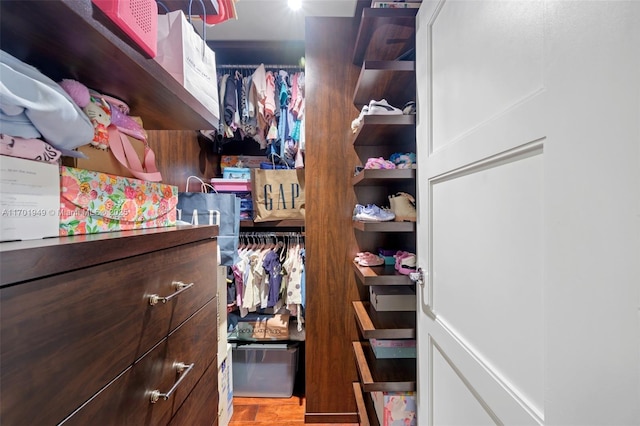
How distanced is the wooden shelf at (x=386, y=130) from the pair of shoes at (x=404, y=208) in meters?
0.29

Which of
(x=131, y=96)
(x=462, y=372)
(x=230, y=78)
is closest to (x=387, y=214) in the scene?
(x=462, y=372)

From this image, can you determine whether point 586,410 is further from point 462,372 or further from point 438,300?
point 438,300

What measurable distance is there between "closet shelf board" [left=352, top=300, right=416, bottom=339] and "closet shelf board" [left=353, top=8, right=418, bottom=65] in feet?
4.02

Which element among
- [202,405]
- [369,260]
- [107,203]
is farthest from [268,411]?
[107,203]

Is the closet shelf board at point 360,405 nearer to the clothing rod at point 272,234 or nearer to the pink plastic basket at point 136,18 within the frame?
the clothing rod at point 272,234

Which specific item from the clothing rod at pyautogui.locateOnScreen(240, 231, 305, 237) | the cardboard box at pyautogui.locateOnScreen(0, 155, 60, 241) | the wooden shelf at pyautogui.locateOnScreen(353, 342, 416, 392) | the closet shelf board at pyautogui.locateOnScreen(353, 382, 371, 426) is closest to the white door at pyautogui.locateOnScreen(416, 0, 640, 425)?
the wooden shelf at pyautogui.locateOnScreen(353, 342, 416, 392)

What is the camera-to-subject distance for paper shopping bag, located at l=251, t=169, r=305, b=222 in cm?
167

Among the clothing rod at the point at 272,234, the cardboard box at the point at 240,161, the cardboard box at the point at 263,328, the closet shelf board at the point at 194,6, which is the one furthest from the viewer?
the cardboard box at the point at 240,161

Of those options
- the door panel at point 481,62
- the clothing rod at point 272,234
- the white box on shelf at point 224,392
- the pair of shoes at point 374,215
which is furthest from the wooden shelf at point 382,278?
the white box on shelf at point 224,392

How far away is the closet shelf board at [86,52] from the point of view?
1.35 feet

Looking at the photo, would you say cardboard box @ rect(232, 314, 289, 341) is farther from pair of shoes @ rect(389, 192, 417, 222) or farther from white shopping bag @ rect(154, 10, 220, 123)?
white shopping bag @ rect(154, 10, 220, 123)

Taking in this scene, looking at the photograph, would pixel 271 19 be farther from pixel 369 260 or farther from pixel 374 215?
pixel 369 260

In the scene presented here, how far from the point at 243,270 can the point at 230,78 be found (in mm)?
1244

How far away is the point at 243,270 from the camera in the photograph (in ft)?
5.11
